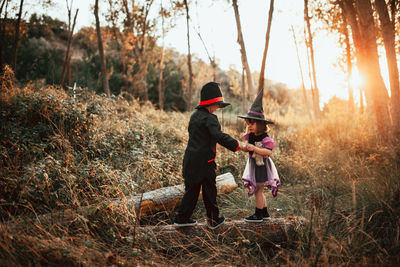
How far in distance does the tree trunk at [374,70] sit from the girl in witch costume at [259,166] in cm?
426

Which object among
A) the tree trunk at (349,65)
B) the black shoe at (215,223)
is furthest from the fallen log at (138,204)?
the tree trunk at (349,65)

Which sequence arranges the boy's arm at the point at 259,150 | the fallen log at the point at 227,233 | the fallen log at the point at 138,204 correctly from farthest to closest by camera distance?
the boy's arm at the point at 259,150
the fallen log at the point at 227,233
the fallen log at the point at 138,204

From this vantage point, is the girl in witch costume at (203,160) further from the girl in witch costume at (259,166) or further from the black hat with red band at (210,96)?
the girl in witch costume at (259,166)

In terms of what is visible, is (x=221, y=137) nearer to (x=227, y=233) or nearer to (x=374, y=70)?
(x=227, y=233)

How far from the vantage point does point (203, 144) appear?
3213 millimetres

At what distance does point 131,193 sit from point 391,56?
6887 mm

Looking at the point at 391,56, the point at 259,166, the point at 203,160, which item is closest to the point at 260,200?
the point at 259,166

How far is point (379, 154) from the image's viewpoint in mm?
5547

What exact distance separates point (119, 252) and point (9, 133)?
378cm

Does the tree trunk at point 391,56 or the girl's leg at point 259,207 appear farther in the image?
the tree trunk at point 391,56

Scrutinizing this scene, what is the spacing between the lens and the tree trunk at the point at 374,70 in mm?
5996

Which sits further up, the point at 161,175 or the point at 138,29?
the point at 138,29

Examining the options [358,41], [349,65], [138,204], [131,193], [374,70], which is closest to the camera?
[138,204]

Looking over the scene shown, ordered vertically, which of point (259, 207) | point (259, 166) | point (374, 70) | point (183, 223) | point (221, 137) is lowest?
point (183, 223)
